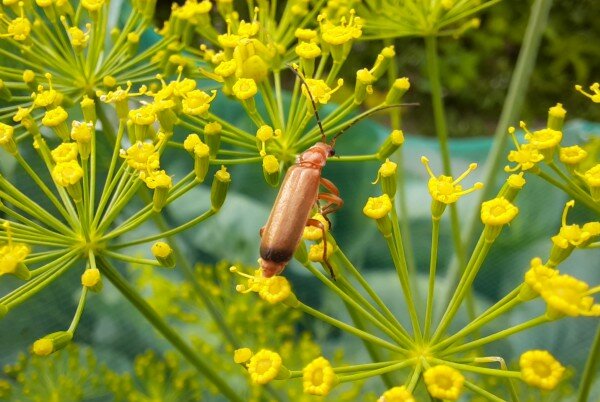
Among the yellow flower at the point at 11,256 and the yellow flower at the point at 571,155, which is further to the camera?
the yellow flower at the point at 571,155

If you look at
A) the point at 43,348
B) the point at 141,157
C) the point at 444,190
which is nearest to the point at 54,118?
the point at 141,157

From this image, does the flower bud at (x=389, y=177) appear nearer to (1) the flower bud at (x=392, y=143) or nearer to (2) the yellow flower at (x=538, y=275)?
(1) the flower bud at (x=392, y=143)

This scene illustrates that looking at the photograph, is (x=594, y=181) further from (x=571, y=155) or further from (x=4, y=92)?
(x=4, y=92)

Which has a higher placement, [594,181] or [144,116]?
[144,116]

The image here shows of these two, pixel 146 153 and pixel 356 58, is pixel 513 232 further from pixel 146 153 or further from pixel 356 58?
pixel 356 58

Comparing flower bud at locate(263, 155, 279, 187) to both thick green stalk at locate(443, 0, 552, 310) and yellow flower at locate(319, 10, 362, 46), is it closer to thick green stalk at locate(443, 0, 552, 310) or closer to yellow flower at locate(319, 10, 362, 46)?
yellow flower at locate(319, 10, 362, 46)

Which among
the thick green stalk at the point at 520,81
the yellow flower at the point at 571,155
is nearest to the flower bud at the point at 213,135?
the yellow flower at the point at 571,155
